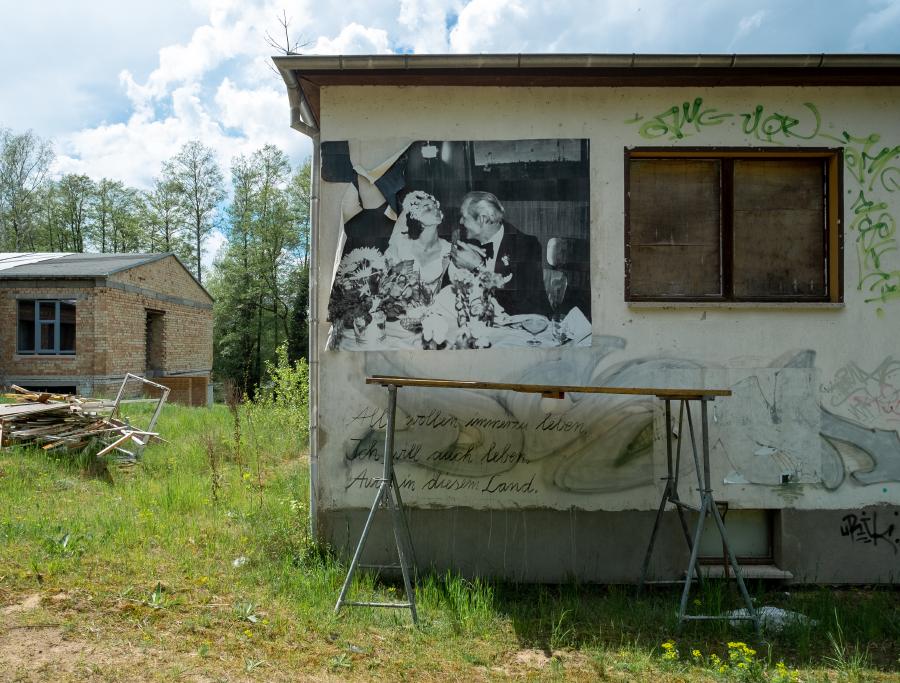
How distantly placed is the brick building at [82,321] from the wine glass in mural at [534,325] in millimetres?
18185

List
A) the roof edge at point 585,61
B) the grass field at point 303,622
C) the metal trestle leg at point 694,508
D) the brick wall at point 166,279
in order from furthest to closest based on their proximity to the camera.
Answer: the brick wall at point 166,279, the roof edge at point 585,61, the metal trestle leg at point 694,508, the grass field at point 303,622

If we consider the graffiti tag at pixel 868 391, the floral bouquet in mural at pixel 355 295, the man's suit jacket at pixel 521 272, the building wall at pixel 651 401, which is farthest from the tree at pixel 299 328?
the graffiti tag at pixel 868 391

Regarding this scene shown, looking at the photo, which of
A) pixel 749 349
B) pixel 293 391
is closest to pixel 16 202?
pixel 293 391

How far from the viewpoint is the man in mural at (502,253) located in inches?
201

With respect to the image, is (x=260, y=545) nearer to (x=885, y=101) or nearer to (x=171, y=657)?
(x=171, y=657)

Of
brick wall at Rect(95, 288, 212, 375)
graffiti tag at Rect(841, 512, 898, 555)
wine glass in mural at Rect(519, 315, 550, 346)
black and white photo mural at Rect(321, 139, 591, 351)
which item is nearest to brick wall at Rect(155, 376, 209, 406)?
brick wall at Rect(95, 288, 212, 375)

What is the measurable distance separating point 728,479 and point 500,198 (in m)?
3.13

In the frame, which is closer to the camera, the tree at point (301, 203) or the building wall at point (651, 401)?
the building wall at point (651, 401)

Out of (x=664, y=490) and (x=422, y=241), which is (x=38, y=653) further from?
(x=664, y=490)

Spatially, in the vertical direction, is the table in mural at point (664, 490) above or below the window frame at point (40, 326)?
below

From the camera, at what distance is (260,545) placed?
17.6ft

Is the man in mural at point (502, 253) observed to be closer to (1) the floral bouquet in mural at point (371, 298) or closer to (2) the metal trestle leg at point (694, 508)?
(1) the floral bouquet in mural at point (371, 298)

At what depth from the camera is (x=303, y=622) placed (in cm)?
416

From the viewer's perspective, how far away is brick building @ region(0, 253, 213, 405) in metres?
19.1
